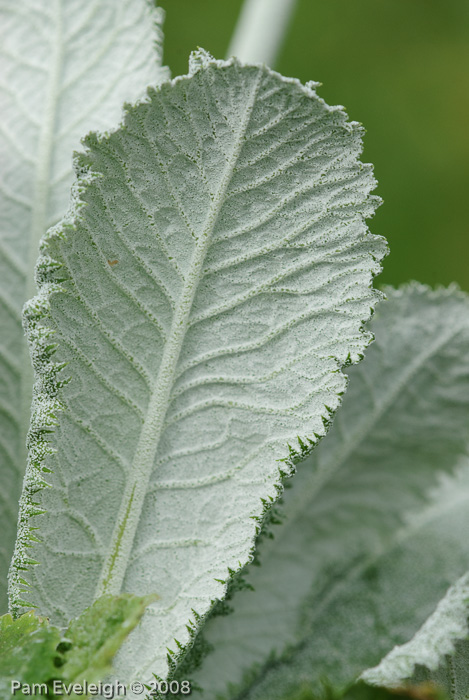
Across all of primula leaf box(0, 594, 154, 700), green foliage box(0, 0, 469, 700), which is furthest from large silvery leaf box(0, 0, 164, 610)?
primula leaf box(0, 594, 154, 700)

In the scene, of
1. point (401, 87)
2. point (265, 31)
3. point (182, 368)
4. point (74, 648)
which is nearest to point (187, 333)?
point (182, 368)

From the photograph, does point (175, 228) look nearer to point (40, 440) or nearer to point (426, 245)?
point (40, 440)

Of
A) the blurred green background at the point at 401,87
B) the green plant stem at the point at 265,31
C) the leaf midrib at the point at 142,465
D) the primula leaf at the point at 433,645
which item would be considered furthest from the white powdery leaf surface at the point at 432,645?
the blurred green background at the point at 401,87

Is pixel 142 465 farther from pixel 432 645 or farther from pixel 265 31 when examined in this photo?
pixel 265 31

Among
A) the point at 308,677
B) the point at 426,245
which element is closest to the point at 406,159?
the point at 426,245

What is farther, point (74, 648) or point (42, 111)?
point (42, 111)

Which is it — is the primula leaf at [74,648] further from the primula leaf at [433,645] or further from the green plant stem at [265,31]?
the green plant stem at [265,31]

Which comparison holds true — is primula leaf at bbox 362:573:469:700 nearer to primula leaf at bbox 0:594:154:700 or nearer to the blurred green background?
primula leaf at bbox 0:594:154:700
